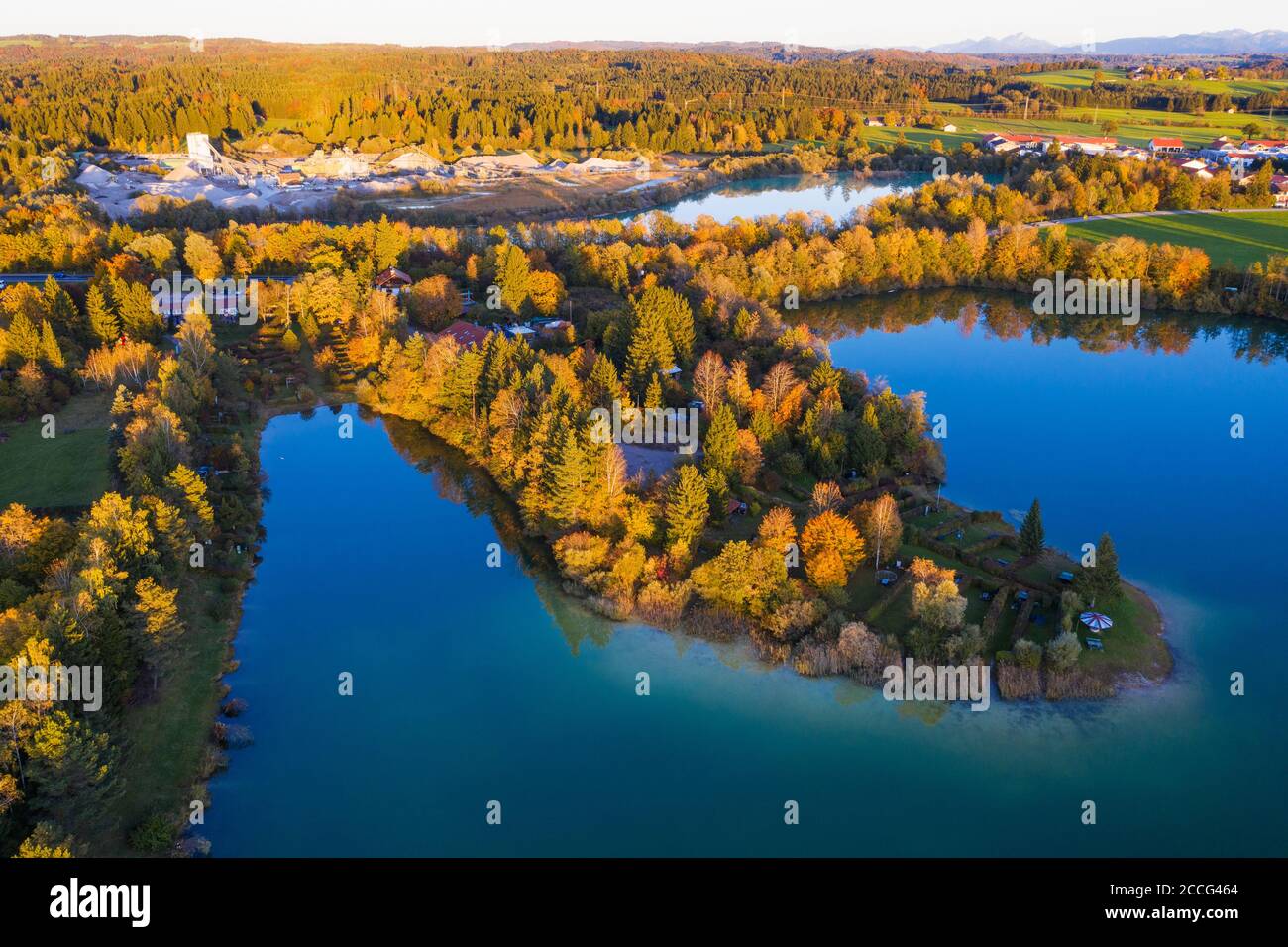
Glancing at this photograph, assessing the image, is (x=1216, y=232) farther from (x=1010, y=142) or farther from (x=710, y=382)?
(x=710, y=382)

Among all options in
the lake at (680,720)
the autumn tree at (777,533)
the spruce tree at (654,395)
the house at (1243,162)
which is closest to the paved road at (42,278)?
the lake at (680,720)

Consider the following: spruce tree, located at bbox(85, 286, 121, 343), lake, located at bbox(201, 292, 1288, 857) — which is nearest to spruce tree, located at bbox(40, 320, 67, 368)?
spruce tree, located at bbox(85, 286, 121, 343)

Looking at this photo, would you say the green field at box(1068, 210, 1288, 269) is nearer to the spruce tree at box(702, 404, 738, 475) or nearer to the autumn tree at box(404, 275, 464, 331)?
the spruce tree at box(702, 404, 738, 475)

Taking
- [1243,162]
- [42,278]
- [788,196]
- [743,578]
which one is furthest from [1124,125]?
[42,278]

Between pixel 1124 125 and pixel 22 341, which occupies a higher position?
pixel 1124 125

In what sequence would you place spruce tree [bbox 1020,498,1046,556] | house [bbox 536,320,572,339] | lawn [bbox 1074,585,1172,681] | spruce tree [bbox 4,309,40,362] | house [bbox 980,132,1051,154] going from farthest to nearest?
house [bbox 980,132,1051,154]
house [bbox 536,320,572,339]
spruce tree [bbox 4,309,40,362]
spruce tree [bbox 1020,498,1046,556]
lawn [bbox 1074,585,1172,681]

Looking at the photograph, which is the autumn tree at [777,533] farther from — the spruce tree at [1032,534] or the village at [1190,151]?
the village at [1190,151]
